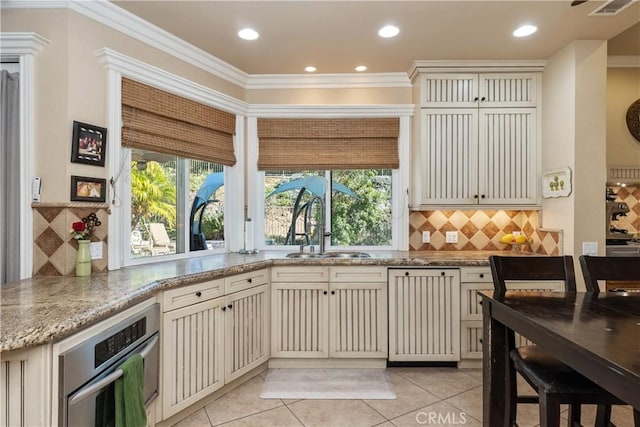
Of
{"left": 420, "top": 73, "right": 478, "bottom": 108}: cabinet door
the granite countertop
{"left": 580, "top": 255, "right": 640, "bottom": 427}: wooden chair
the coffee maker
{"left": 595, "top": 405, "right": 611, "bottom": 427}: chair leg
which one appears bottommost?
{"left": 595, "top": 405, "right": 611, "bottom": 427}: chair leg

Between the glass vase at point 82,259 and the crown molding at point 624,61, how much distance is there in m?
4.60

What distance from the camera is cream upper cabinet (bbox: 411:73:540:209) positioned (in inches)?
119

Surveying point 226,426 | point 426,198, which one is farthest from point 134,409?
point 426,198

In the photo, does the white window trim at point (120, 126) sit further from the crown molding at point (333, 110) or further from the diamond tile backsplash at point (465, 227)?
the diamond tile backsplash at point (465, 227)

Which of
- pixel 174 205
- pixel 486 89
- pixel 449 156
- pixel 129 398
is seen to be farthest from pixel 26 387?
pixel 486 89

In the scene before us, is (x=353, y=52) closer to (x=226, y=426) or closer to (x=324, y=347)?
(x=324, y=347)

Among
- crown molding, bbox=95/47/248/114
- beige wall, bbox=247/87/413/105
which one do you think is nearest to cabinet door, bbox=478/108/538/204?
beige wall, bbox=247/87/413/105

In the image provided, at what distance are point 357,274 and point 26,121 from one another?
2435mm

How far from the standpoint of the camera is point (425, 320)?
273 cm

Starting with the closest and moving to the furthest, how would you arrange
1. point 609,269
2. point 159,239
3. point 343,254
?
1. point 609,269
2. point 159,239
3. point 343,254

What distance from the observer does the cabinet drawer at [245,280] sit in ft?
7.72

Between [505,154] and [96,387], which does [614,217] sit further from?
[96,387]

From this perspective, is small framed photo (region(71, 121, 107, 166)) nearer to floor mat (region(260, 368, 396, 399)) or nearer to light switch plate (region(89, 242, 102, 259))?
light switch plate (region(89, 242, 102, 259))

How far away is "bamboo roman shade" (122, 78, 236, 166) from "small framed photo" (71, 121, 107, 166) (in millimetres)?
157
